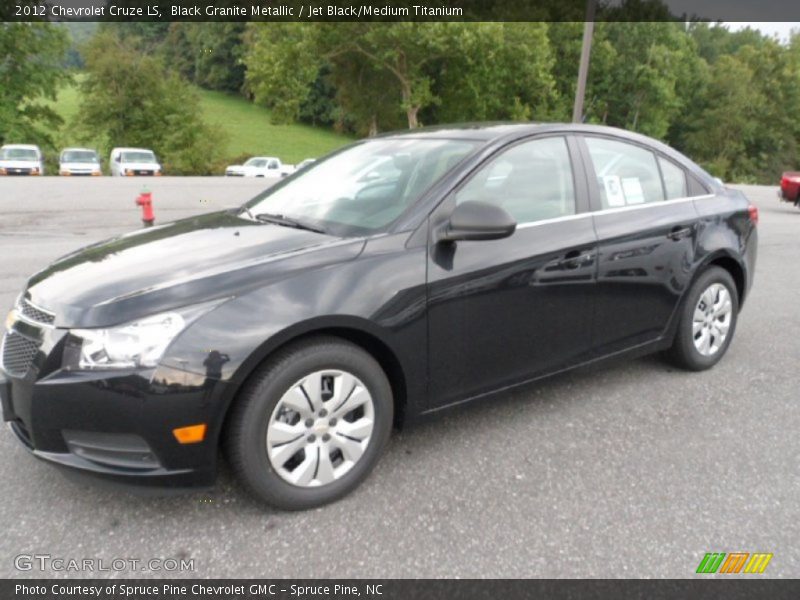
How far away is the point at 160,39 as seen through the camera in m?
73.9

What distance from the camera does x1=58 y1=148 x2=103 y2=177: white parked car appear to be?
26.0 metres

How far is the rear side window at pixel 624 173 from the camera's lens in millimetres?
3471

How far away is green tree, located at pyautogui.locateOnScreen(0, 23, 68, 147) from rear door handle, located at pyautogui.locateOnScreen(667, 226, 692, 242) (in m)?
38.2

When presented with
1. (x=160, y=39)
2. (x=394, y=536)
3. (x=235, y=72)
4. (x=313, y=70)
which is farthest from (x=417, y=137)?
(x=160, y=39)

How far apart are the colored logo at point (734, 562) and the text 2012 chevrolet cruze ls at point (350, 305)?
1.14 metres

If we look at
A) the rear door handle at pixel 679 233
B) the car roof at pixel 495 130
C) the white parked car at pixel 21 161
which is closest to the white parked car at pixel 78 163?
the white parked car at pixel 21 161

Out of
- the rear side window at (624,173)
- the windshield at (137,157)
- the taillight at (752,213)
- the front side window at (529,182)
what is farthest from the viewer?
the windshield at (137,157)

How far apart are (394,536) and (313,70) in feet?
99.4

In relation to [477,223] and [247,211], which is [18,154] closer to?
[247,211]

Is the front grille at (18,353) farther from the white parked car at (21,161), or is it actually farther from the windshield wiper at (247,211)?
the white parked car at (21,161)

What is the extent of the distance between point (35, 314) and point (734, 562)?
2.82 metres

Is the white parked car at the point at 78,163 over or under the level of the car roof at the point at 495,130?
under
